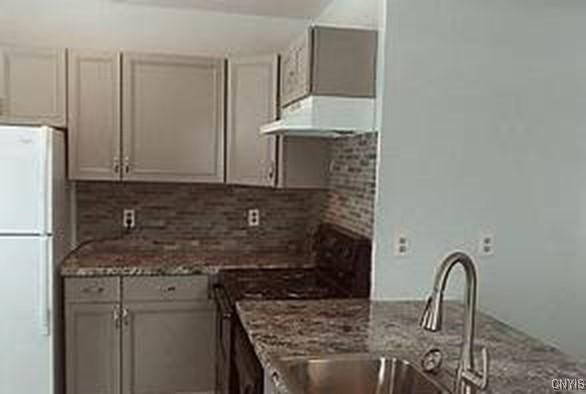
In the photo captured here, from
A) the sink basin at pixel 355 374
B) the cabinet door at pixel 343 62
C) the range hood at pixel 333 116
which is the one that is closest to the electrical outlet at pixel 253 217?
the range hood at pixel 333 116

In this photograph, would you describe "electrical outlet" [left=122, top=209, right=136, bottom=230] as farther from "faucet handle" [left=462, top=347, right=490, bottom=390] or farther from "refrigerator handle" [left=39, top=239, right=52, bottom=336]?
"faucet handle" [left=462, top=347, right=490, bottom=390]

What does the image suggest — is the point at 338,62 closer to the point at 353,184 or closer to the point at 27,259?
the point at 353,184

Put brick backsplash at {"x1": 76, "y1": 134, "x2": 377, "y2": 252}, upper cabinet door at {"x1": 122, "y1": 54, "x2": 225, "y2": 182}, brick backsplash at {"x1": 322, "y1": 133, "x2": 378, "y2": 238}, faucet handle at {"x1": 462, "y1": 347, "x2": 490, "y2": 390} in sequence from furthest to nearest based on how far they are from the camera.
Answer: brick backsplash at {"x1": 76, "y1": 134, "x2": 377, "y2": 252} < upper cabinet door at {"x1": 122, "y1": 54, "x2": 225, "y2": 182} < brick backsplash at {"x1": 322, "y1": 133, "x2": 378, "y2": 238} < faucet handle at {"x1": 462, "y1": 347, "x2": 490, "y2": 390}

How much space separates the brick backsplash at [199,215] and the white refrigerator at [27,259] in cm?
68

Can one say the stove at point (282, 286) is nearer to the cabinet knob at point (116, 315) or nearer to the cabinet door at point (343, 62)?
the cabinet knob at point (116, 315)

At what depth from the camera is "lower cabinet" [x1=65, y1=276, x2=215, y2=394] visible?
313cm

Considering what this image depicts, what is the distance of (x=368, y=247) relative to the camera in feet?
9.05

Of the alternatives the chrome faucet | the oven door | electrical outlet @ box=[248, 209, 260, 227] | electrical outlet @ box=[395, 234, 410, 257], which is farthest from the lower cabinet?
the chrome faucet

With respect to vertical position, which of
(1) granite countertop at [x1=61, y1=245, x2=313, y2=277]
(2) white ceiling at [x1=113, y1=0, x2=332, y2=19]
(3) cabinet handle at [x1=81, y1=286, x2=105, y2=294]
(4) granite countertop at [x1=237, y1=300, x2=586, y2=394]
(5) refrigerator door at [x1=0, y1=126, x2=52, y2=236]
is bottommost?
(3) cabinet handle at [x1=81, y1=286, x2=105, y2=294]

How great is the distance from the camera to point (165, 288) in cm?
320

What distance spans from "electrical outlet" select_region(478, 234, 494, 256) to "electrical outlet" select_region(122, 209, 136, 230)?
87.2 inches

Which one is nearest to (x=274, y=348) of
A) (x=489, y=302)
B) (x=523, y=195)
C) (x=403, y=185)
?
(x=403, y=185)

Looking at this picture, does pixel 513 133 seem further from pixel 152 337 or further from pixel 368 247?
pixel 152 337

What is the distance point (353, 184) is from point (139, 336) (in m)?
1.54
